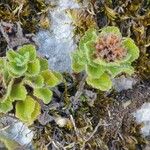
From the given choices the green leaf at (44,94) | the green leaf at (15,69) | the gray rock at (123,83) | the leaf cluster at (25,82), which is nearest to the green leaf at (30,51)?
the leaf cluster at (25,82)

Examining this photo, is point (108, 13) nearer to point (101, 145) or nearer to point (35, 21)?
point (35, 21)

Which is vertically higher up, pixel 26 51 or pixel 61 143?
pixel 26 51

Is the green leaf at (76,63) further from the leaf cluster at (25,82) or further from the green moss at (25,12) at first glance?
the green moss at (25,12)

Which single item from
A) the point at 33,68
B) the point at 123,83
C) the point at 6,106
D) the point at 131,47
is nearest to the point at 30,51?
the point at 33,68

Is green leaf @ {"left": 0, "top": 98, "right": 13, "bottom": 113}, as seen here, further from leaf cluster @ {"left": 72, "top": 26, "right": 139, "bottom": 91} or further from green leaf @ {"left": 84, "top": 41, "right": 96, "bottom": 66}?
green leaf @ {"left": 84, "top": 41, "right": 96, "bottom": 66}

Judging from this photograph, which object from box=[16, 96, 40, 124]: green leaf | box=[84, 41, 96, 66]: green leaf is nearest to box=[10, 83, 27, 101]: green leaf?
box=[16, 96, 40, 124]: green leaf

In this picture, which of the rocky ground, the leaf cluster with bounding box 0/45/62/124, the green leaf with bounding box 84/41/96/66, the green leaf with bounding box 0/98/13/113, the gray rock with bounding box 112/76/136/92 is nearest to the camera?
the green leaf with bounding box 84/41/96/66

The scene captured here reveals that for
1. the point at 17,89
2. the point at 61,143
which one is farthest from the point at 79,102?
the point at 17,89
